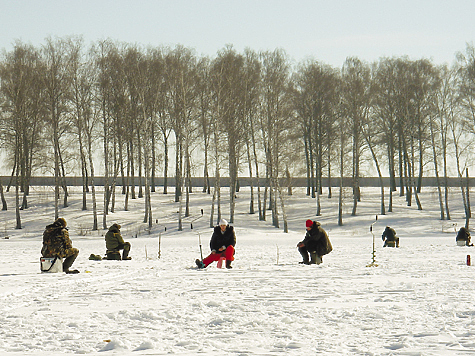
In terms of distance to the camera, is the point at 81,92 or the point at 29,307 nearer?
the point at 29,307

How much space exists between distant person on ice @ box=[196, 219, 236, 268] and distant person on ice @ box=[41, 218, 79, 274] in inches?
118

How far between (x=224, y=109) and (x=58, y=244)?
25.8m

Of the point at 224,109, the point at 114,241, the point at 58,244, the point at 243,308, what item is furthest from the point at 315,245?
the point at 224,109

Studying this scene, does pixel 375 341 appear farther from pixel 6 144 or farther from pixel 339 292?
pixel 6 144

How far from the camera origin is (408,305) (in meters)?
8.12

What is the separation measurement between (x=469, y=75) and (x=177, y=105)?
63.4ft

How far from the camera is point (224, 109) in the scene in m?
37.6

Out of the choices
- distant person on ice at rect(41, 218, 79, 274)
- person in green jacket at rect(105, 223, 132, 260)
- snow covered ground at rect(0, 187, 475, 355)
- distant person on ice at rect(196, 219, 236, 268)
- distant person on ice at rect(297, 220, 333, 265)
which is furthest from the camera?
person in green jacket at rect(105, 223, 132, 260)

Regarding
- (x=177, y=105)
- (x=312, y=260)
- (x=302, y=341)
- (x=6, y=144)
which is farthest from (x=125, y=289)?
(x=6, y=144)

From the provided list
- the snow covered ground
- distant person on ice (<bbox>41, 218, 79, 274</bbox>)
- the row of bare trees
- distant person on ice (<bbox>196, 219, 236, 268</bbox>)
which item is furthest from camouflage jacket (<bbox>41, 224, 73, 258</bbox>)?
the row of bare trees

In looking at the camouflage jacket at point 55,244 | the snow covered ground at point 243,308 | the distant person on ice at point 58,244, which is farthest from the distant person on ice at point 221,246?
the camouflage jacket at point 55,244

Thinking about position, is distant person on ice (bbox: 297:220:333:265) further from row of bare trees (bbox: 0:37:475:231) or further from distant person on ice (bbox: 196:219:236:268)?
row of bare trees (bbox: 0:37:475:231)

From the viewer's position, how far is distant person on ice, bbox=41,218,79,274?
12719 mm

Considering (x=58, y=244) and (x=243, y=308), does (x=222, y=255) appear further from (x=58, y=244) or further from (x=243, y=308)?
(x=243, y=308)
